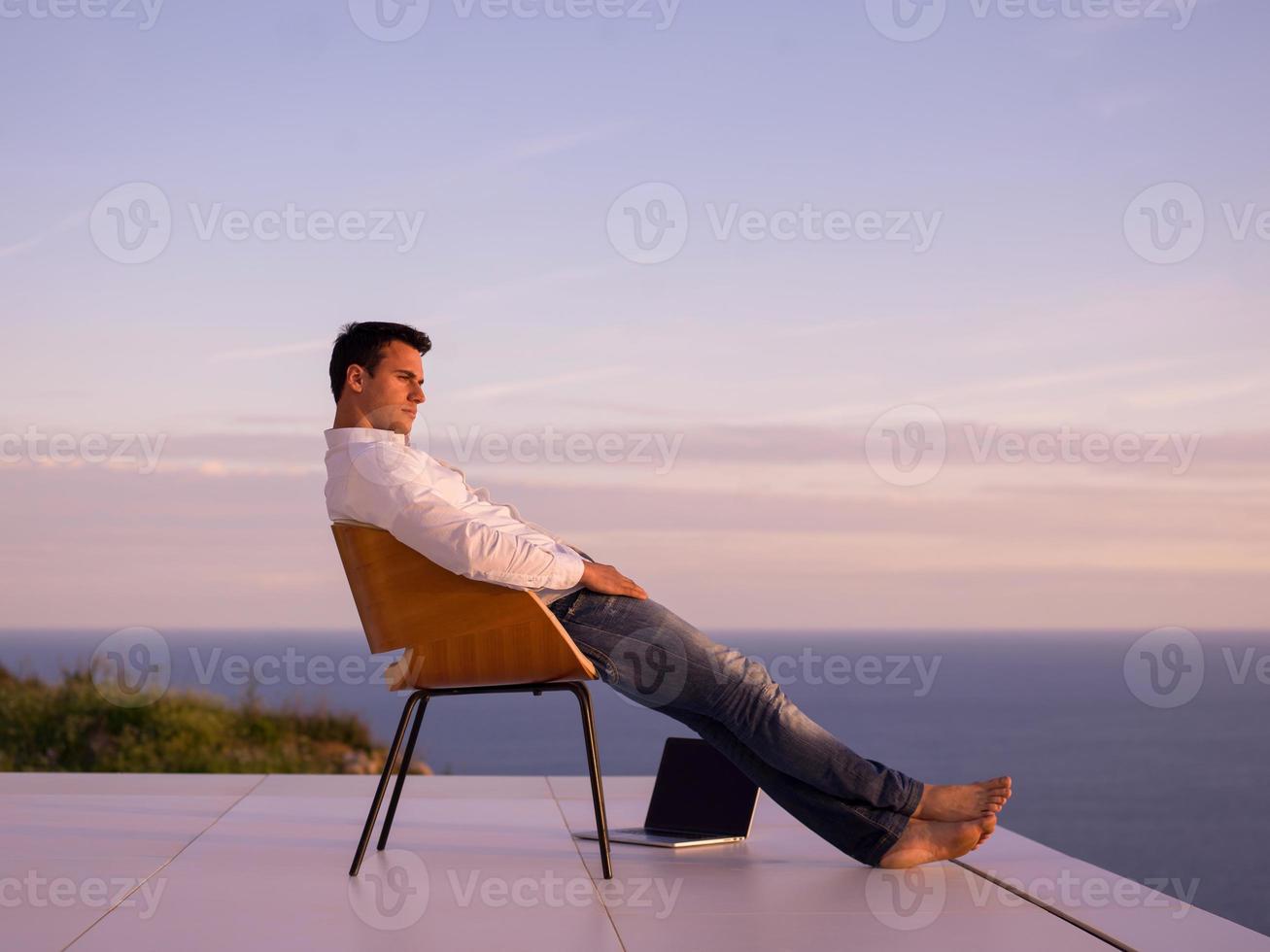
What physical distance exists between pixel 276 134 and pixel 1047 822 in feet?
83.0

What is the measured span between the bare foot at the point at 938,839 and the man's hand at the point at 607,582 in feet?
2.43

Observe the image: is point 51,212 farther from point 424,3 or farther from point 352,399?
point 352,399

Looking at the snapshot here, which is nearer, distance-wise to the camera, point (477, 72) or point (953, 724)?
point (477, 72)

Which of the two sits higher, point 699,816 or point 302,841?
point 699,816

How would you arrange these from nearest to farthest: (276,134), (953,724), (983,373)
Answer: (276,134) < (983,373) < (953,724)

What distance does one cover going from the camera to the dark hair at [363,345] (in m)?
2.90

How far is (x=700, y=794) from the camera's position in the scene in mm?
3395

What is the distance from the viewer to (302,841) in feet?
10.7

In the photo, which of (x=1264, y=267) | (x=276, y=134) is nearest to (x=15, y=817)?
(x=276, y=134)

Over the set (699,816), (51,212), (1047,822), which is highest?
(51,212)
